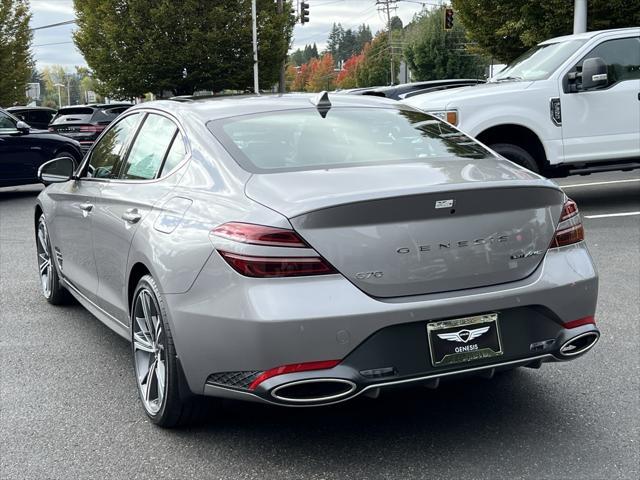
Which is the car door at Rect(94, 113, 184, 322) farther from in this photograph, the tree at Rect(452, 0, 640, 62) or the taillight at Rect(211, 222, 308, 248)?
the tree at Rect(452, 0, 640, 62)

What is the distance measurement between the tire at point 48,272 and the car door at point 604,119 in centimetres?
602

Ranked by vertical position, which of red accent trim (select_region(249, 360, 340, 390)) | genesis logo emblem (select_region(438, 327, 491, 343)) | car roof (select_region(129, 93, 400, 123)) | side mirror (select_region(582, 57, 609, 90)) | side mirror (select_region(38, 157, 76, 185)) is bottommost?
red accent trim (select_region(249, 360, 340, 390))

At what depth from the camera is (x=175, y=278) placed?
3.50 metres

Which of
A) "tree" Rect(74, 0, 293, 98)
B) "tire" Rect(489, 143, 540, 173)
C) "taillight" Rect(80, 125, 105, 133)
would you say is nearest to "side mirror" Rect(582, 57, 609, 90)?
"tire" Rect(489, 143, 540, 173)

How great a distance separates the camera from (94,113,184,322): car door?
4.09 metres

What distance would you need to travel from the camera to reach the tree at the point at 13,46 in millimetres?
35812

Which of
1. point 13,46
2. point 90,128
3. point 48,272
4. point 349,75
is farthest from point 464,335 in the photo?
point 349,75

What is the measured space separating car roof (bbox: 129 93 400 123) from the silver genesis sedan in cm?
11

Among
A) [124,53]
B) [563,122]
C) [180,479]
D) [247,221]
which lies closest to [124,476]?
[180,479]

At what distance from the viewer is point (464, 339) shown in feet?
10.8

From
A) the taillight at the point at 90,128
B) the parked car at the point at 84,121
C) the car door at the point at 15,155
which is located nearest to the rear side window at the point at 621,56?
the car door at the point at 15,155

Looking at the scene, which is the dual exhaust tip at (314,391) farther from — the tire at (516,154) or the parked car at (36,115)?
the parked car at (36,115)

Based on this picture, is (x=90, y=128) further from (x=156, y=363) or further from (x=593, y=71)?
(x=156, y=363)

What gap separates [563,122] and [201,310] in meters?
7.19
